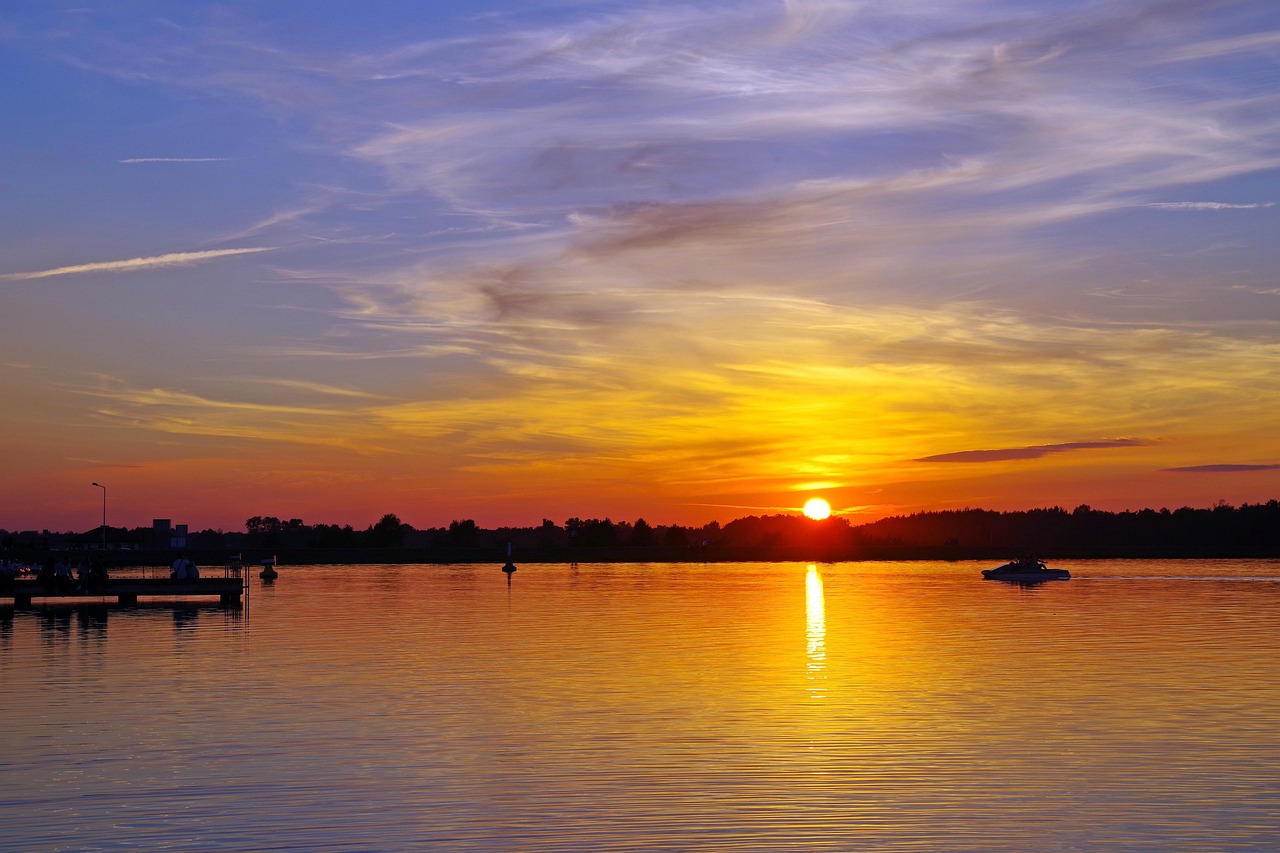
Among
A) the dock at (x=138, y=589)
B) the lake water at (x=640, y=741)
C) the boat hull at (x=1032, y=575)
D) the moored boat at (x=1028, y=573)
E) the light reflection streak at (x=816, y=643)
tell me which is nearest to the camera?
the lake water at (x=640, y=741)

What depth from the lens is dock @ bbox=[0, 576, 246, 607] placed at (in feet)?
289

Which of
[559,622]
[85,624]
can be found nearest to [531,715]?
[559,622]

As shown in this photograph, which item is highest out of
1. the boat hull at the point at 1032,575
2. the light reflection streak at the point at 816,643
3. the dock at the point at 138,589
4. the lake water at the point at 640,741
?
the dock at the point at 138,589

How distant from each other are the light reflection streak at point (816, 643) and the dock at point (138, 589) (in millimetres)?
41254

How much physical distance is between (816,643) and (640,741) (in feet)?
100

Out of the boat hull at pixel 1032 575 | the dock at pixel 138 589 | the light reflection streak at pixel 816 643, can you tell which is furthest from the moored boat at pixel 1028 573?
the dock at pixel 138 589

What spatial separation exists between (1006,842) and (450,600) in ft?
283

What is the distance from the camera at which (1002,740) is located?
29906mm

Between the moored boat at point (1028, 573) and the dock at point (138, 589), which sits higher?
the dock at point (138, 589)

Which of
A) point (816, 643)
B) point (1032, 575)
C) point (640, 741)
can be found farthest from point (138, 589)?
point (1032, 575)

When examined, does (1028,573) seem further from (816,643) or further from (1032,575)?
(816,643)

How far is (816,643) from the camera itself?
59156 millimetres

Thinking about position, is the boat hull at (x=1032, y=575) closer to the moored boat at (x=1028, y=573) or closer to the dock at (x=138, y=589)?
the moored boat at (x=1028, y=573)

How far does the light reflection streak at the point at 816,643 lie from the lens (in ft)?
136
